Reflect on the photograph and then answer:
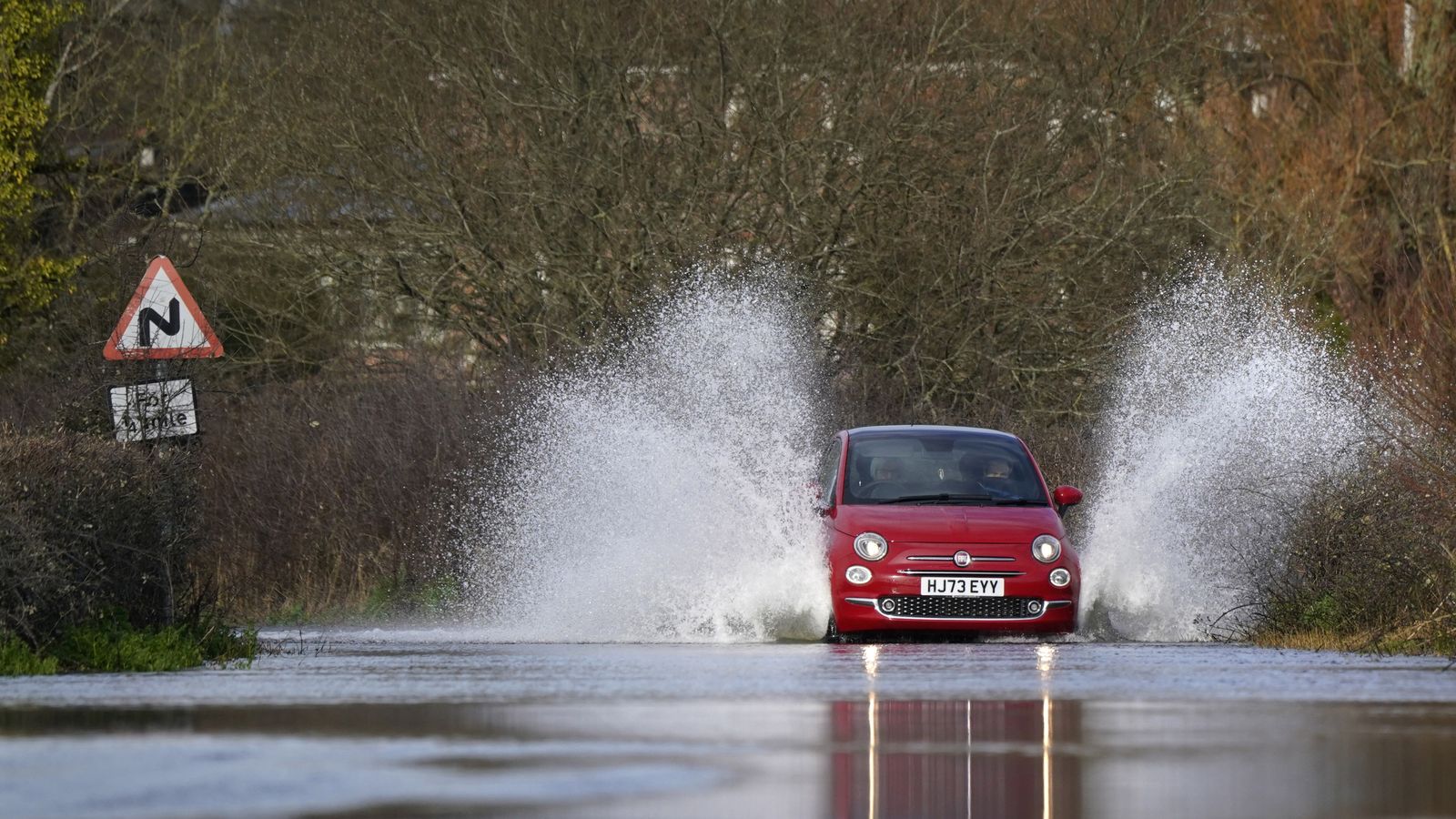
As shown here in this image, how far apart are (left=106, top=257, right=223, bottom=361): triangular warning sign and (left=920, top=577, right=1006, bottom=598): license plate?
4933mm

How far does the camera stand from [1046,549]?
1908cm

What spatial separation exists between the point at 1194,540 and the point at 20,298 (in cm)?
2137

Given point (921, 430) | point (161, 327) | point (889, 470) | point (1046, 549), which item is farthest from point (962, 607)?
point (161, 327)

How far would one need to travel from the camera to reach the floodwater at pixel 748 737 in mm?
9039

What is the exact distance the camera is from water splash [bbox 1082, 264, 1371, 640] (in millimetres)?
21125

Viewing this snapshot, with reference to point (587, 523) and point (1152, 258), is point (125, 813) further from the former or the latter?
point (1152, 258)

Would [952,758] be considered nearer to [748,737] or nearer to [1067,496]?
[748,737]

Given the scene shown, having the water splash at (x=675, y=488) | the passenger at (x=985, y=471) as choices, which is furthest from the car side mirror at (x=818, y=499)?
the passenger at (x=985, y=471)

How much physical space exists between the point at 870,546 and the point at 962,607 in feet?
2.41

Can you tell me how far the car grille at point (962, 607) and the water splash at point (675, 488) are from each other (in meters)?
0.78

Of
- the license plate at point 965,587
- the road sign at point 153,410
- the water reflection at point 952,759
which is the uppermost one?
the road sign at point 153,410

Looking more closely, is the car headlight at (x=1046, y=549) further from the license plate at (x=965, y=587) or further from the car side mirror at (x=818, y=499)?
the car side mirror at (x=818, y=499)

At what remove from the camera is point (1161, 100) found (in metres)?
34.6

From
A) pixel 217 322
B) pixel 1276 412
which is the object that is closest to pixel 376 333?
pixel 217 322
